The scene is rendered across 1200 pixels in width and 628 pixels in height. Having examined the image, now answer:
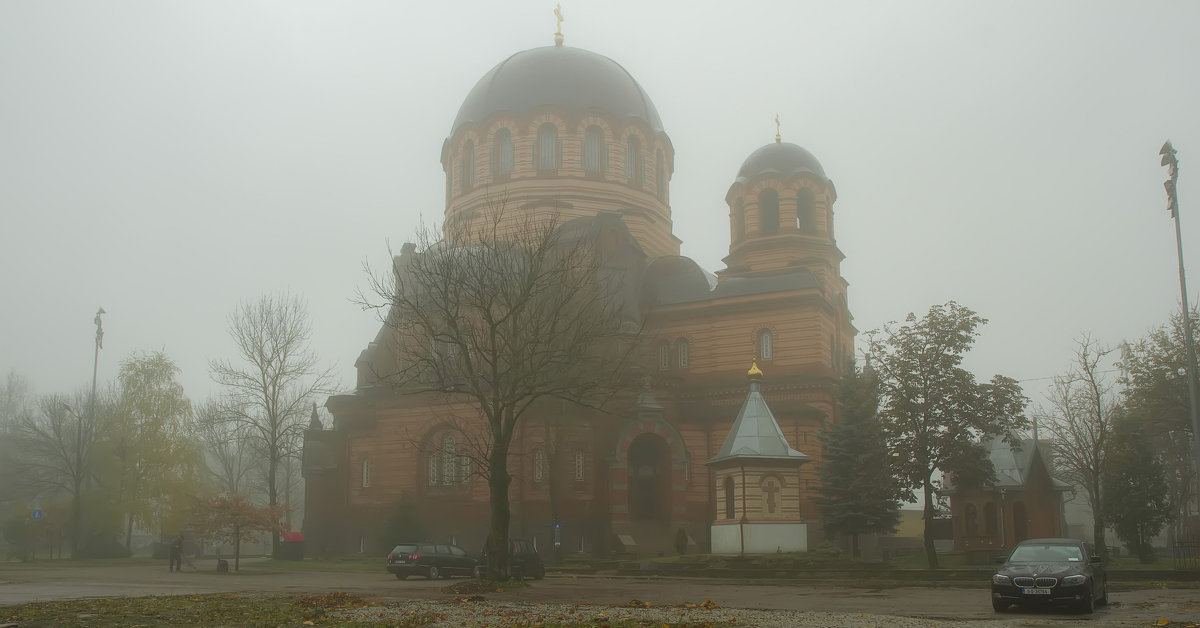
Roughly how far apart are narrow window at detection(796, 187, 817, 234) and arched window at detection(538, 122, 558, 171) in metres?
10.3

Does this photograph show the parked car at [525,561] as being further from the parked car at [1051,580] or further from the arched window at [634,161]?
the arched window at [634,161]

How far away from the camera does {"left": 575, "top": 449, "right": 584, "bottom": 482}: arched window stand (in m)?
36.8

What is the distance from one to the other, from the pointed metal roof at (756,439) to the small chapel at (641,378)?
0.22ft

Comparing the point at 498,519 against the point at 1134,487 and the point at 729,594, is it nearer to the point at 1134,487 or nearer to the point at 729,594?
the point at 729,594

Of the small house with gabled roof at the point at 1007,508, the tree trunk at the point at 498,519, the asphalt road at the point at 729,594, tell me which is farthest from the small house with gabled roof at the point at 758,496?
the tree trunk at the point at 498,519

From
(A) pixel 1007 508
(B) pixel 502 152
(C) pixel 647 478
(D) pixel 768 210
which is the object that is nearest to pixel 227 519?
(C) pixel 647 478

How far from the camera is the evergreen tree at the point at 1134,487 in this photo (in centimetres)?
3312

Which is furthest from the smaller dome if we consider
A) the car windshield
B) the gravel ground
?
the gravel ground

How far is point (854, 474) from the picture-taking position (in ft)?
107

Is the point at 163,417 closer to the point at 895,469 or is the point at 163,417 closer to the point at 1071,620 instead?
the point at 895,469

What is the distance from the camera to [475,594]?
62.1 feet

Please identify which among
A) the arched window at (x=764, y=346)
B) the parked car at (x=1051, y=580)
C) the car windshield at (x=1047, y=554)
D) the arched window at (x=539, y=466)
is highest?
the arched window at (x=764, y=346)

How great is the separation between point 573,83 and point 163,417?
76.8 ft

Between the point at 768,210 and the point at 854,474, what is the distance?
44.3 ft
